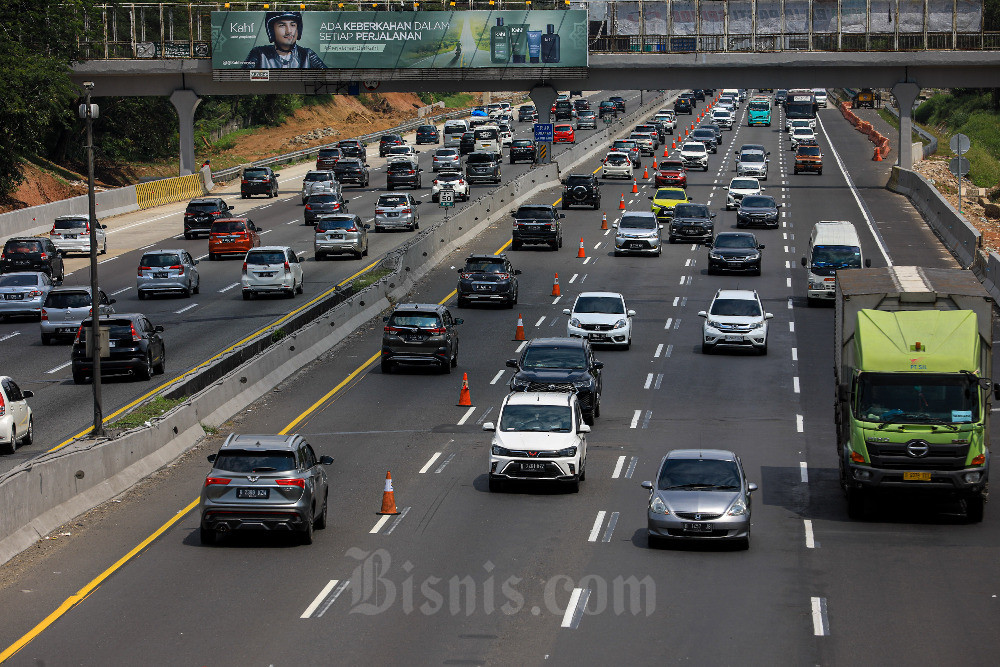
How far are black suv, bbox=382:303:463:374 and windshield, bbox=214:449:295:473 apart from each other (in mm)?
16666

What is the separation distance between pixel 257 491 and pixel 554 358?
13.1 m

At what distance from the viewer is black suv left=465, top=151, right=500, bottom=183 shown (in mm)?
86812

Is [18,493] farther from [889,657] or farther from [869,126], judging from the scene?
[869,126]

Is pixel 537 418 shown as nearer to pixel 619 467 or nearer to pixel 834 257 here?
pixel 619 467

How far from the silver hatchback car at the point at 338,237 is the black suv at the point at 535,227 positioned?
6.77 m

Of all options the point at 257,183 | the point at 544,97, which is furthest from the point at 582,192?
the point at 257,183

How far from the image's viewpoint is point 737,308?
137 feet

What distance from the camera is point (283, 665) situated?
53.3ft

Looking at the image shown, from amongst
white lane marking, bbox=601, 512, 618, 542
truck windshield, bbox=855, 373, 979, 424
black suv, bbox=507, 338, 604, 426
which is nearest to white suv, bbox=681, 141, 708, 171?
black suv, bbox=507, 338, 604, 426

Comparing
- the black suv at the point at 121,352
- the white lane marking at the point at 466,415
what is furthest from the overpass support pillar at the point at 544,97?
the white lane marking at the point at 466,415

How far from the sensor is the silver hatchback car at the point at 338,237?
5884 cm

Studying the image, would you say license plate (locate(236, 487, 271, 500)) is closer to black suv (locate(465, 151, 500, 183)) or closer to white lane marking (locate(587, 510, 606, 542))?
white lane marking (locate(587, 510, 606, 542))

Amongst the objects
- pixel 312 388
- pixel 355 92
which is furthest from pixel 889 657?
pixel 355 92

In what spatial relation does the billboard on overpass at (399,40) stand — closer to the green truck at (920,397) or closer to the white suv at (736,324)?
the white suv at (736,324)
